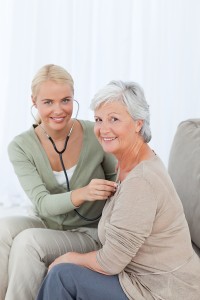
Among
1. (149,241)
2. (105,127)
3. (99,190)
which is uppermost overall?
(105,127)

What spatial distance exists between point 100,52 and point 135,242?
237 centimetres

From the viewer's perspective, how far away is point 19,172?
2316 millimetres

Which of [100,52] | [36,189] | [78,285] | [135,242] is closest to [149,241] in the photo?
[135,242]

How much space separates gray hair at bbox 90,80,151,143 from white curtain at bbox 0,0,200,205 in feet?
6.69

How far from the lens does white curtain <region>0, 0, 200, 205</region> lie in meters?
3.88

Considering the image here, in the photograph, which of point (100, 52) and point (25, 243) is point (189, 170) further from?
point (100, 52)

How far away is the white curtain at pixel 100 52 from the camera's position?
388 cm

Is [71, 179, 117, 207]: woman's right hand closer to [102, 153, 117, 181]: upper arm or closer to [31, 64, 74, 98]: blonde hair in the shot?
[102, 153, 117, 181]: upper arm

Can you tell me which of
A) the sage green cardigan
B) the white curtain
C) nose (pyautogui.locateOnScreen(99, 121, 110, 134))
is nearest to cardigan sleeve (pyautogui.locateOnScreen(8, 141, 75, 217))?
the sage green cardigan

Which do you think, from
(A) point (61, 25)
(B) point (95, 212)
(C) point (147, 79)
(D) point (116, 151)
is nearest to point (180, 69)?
(C) point (147, 79)

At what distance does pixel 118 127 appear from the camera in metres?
1.91

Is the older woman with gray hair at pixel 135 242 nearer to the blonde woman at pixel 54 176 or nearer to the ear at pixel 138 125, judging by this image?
the ear at pixel 138 125

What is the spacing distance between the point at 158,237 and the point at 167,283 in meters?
0.14

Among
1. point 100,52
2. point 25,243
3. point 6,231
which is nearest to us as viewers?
point 25,243
